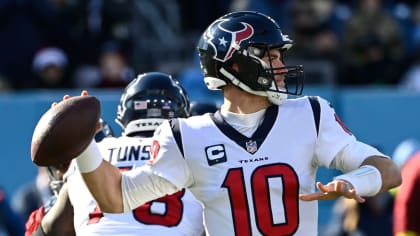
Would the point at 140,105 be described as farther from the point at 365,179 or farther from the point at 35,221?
the point at 365,179

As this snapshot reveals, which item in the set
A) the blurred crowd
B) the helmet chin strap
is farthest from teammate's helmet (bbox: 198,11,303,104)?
the blurred crowd

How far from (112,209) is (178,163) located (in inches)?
11.9

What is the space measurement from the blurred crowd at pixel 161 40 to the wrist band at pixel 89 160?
20.8ft

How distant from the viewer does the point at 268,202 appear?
4.79 meters

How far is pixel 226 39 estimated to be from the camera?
4984 millimetres

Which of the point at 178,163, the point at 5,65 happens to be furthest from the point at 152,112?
the point at 5,65

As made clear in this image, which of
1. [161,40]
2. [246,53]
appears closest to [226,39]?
[246,53]

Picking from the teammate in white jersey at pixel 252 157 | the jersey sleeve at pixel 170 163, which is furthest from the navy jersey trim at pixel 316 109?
the jersey sleeve at pixel 170 163

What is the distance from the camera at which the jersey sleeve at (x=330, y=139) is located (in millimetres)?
4836

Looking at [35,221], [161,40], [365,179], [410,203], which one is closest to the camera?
[365,179]

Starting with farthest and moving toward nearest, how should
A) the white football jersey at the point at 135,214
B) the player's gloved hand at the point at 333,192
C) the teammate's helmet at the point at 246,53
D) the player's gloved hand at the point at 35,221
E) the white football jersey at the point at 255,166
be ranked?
the player's gloved hand at the point at 35,221, the white football jersey at the point at 135,214, the teammate's helmet at the point at 246,53, the white football jersey at the point at 255,166, the player's gloved hand at the point at 333,192

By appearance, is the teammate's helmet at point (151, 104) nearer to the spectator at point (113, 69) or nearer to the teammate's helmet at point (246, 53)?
the teammate's helmet at point (246, 53)

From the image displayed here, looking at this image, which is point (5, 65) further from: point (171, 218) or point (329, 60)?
point (171, 218)

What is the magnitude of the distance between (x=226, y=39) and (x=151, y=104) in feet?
4.33
